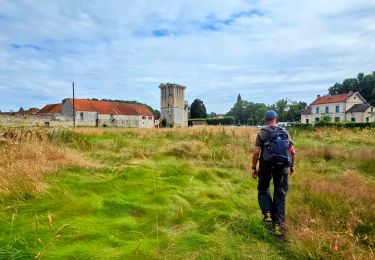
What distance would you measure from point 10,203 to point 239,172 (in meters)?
5.61

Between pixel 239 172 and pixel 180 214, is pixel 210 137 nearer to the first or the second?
pixel 239 172

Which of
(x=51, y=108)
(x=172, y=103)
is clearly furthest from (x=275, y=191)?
(x=172, y=103)

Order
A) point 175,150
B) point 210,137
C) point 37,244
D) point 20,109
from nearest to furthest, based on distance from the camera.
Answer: point 37,244
point 175,150
point 210,137
point 20,109

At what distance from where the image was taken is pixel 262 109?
10694 centimetres

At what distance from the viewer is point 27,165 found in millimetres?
6078

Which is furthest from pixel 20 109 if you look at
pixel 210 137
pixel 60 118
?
pixel 210 137

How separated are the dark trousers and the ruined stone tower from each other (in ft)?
206

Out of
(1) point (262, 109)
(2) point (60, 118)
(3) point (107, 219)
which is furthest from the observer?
(1) point (262, 109)

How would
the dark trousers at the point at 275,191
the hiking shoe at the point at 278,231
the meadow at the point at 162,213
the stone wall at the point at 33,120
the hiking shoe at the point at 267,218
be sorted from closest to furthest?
the meadow at the point at 162,213 → the hiking shoe at the point at 278,231 → the dark trousers at the point at 275,191 → the hiking shoe at the point at 267,218 → the stone wall at the point at 33,120

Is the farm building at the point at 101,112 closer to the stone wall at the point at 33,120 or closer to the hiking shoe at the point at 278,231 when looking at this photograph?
the stone wall at the point at 33,120

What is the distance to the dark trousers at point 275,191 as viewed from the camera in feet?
15.3

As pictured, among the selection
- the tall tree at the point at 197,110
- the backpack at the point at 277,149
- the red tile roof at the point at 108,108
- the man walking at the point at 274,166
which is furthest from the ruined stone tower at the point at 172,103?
the backpack at the point at 277,149

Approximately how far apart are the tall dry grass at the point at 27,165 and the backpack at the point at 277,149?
3596mm

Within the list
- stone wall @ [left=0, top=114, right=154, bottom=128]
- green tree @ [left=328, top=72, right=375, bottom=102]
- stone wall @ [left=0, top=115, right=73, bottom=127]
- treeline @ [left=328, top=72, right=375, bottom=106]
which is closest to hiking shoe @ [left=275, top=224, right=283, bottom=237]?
stone wall @ [left=0, top=115, right=73, bottom=127]
